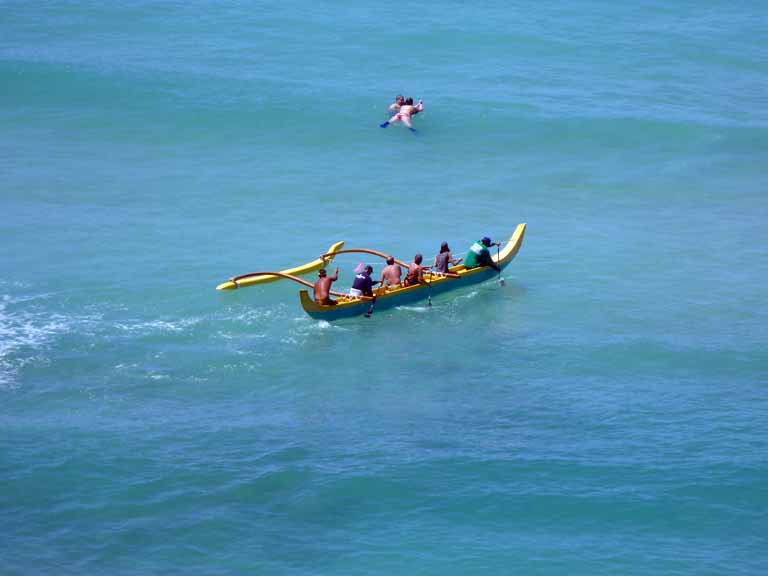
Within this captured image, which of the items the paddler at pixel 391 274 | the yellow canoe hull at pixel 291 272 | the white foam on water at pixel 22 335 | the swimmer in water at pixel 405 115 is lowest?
the white foam on water at pixel 22 335

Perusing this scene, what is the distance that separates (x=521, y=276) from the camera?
3125 centimetres

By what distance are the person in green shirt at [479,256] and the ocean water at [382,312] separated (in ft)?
2.12

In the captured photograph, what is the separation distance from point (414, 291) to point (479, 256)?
2.21 meters

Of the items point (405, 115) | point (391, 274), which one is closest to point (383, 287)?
point (391, 274)

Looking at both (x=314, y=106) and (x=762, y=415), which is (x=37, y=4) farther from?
(x=762, y=415)

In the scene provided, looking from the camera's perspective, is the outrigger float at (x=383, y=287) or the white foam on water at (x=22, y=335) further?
the outrigger float at (x=383, y=287)

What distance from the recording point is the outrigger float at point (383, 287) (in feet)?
92.0

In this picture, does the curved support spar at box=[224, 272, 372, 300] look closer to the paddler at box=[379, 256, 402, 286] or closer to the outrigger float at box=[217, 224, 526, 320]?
the outrigger float at box=[217, 224, 526, 320]

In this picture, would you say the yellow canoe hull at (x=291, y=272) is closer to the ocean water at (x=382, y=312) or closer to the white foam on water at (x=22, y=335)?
the ocean water at (x=382, y=312)

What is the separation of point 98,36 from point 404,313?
80.3ft

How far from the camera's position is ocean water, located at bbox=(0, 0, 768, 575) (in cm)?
2108

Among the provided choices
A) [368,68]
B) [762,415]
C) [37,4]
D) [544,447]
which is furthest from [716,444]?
[37,4]

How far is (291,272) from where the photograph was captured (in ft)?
99.1

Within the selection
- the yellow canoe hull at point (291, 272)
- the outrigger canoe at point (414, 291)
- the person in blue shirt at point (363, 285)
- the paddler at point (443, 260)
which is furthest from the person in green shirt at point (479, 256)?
the yellow canoe hull at point (291, 272)
